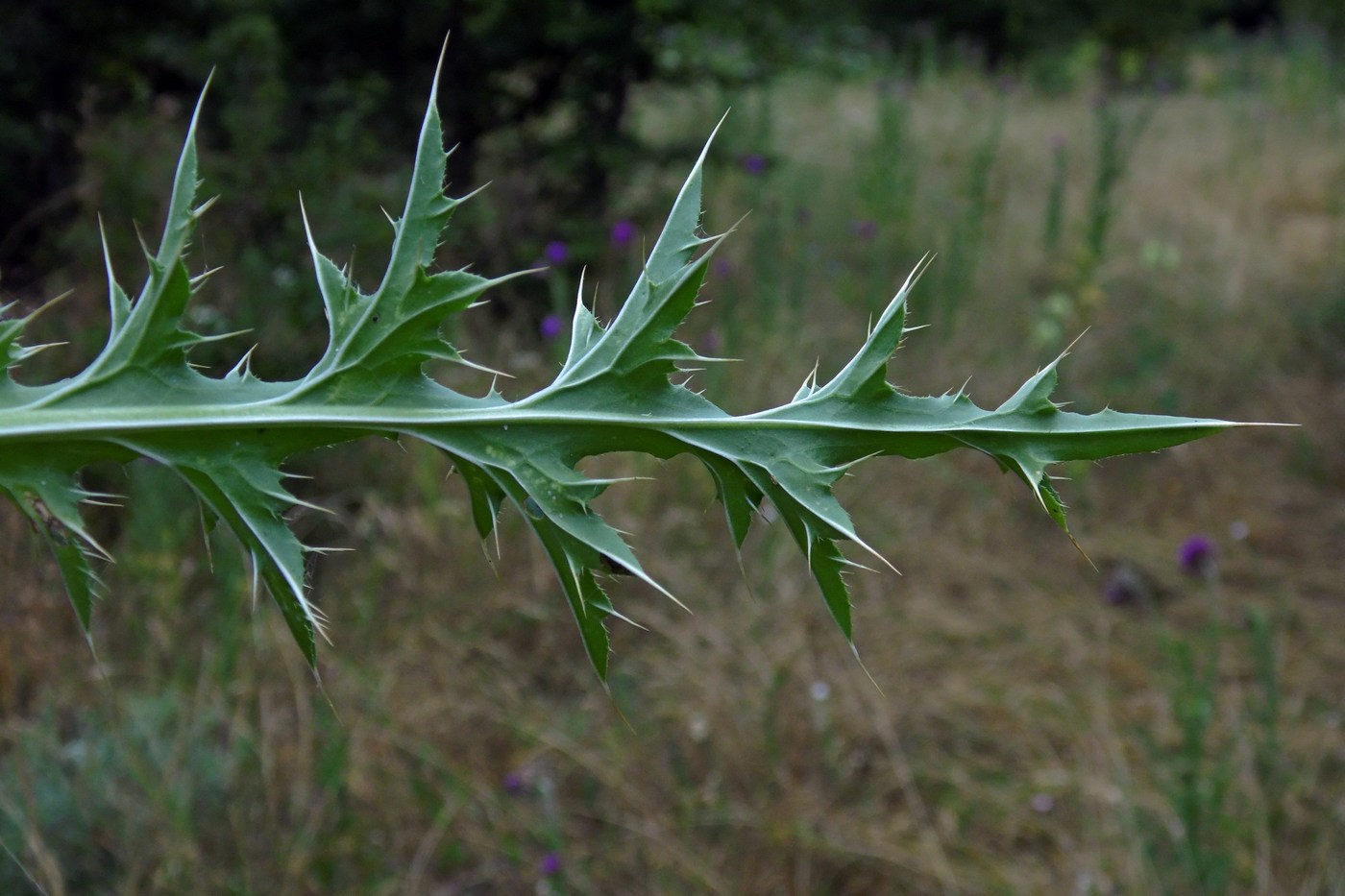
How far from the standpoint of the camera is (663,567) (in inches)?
140

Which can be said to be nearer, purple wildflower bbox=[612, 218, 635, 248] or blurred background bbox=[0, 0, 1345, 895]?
blurred background bbox=[0, 0, 1345, 895]

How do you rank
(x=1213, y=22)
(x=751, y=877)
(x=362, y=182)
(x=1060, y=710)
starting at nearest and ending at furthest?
(x=751, y=877), (x=1060, y=710), (x=362, y=182), (x=1213, y=22)

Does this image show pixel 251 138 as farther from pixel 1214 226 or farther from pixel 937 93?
pixel 937 93

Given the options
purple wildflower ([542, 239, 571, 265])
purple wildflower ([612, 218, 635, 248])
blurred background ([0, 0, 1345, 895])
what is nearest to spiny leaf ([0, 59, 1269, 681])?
blurred background ([0, 0, 1345, 895])

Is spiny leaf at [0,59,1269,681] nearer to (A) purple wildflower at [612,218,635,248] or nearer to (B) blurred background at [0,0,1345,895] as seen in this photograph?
(B) blurred background at [0,0,1345,895]

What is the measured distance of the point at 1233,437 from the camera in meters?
5.05

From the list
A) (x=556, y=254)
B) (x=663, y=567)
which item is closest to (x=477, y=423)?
(x=663, y=567)

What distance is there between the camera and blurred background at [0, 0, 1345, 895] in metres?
2.61

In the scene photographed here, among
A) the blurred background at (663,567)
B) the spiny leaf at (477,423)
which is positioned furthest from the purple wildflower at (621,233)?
the spiny leaf at (477,423)

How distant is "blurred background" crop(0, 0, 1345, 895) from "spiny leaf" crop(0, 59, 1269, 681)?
11cm

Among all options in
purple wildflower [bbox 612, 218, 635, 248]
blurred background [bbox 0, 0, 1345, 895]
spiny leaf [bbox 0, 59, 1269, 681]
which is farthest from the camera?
purple wildflower [bbox 612, 218, 635, 248]

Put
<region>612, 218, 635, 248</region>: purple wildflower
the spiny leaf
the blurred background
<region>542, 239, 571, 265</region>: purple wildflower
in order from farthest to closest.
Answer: <region>612, 218, 635, 248</region>: purple wildflower
<region>542, 239, 571, 265</region>: purple wildflower
the blurred background
the spiny leaf

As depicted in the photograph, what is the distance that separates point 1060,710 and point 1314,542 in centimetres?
165

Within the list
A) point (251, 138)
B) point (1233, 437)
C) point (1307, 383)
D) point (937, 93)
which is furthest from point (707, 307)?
point (937, 93)
